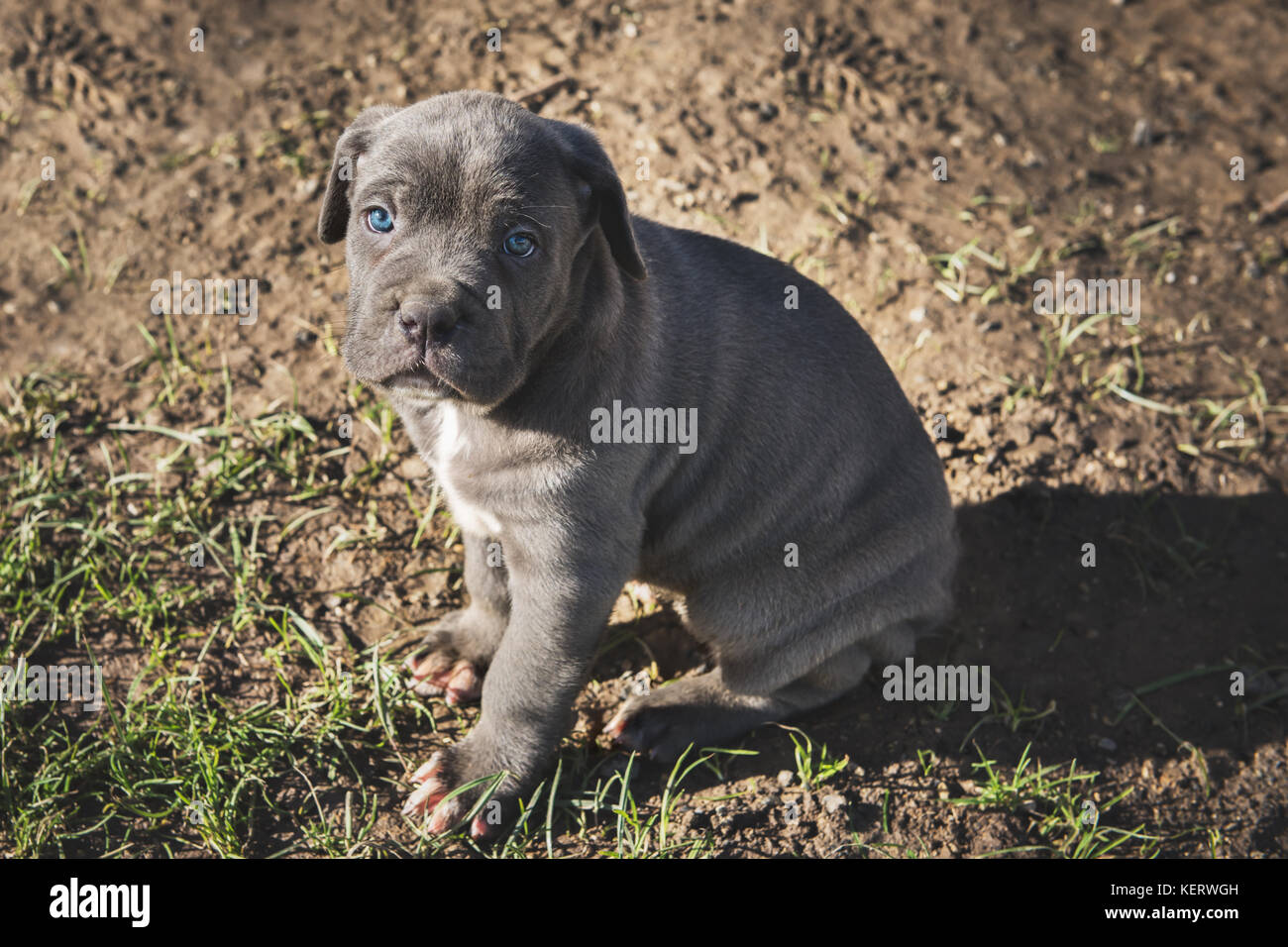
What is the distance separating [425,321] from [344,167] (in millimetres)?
1071

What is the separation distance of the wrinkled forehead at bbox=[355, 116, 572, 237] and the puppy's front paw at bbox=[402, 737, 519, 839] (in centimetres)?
243

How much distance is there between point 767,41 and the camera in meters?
8.47

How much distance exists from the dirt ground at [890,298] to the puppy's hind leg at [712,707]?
0.13 m

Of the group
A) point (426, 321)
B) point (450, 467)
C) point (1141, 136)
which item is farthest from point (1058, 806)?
point (1141, 136)

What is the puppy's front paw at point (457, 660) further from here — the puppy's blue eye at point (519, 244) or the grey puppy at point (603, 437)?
the puppy's blue eye at point (519, 244)

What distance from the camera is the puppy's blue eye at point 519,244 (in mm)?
4098

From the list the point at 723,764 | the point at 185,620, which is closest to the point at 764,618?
the point at 723,764

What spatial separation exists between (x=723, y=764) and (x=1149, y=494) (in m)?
3.12

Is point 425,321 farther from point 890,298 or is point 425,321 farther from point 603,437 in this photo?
point 890,298

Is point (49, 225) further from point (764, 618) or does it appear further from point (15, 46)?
point (764, 618)

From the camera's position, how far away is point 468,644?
5738mm

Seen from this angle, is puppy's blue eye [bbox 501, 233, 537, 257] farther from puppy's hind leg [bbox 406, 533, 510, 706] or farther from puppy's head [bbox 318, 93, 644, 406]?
puppy's hind leg [bbox 406, 533, 510, 706]

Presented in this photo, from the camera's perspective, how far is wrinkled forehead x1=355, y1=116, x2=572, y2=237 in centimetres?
398

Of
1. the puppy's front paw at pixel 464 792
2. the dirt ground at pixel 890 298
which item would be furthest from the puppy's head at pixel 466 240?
the dirt ground at pixel 890 298
